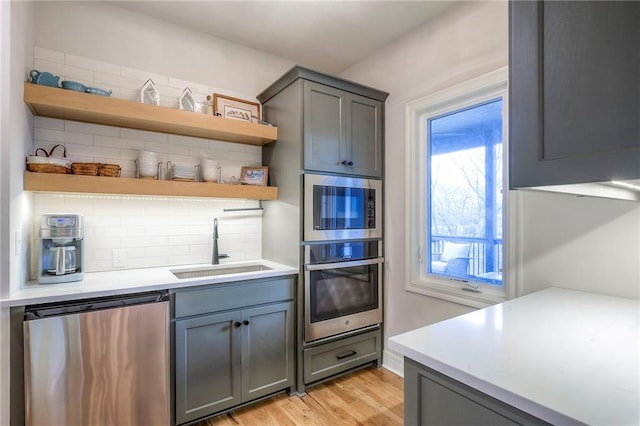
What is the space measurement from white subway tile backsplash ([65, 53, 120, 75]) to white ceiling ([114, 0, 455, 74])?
0.45 m

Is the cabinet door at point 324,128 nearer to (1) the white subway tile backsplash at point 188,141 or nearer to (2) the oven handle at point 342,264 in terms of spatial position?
(2) the oven handle at point 342,264

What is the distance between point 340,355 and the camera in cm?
248

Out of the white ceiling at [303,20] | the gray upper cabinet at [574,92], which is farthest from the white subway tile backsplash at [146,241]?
the gray upper cabinet at [574,92]

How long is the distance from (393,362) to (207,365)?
152cm

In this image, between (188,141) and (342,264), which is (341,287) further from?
(188,141)

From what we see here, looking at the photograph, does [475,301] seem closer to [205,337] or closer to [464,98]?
[464,98]

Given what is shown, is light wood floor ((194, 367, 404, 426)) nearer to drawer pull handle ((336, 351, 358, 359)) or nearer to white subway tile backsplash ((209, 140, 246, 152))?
drawer pull handle ((336, 351, 358, 359))

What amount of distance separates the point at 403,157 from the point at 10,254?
2.50 m

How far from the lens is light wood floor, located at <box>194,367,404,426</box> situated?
1986 millimetres

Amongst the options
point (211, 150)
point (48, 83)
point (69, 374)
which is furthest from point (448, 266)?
point (48, 83)

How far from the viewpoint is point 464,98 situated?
2154mm

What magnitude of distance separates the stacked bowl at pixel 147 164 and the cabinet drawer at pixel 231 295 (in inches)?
34.4

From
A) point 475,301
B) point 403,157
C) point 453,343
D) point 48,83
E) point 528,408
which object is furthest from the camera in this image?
point 403,157

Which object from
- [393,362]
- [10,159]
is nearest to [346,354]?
[393,362]
